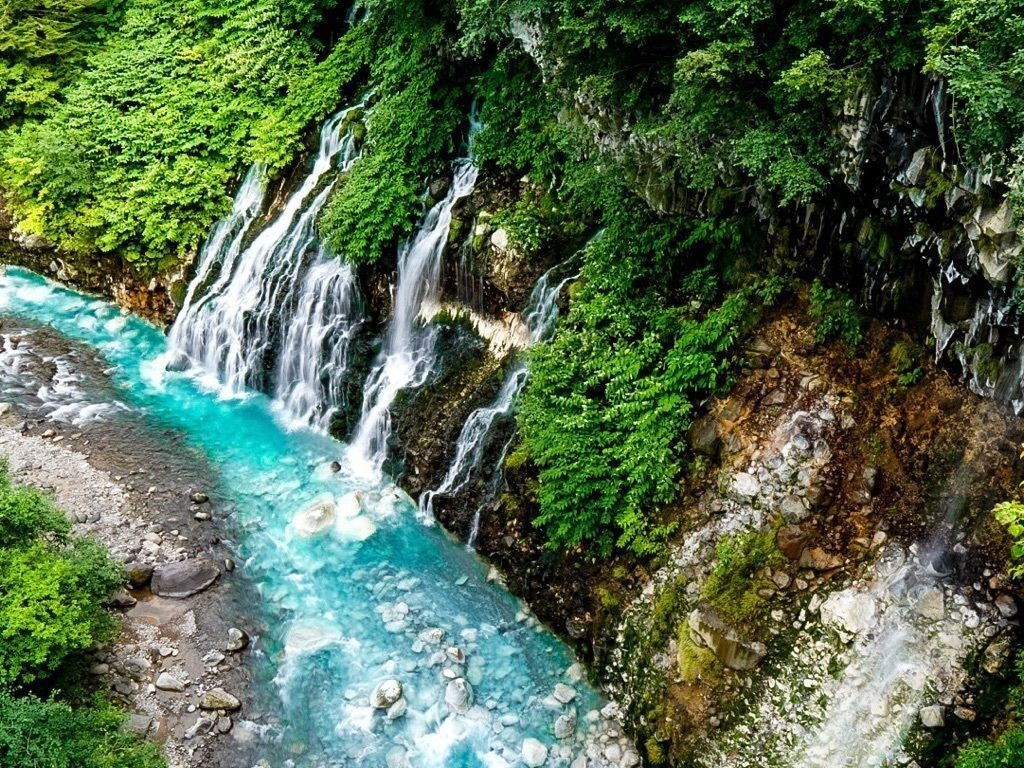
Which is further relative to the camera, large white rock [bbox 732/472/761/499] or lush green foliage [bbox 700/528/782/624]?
large white rock [bbox 732/472/761/499]

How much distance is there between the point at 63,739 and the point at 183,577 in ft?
10.5

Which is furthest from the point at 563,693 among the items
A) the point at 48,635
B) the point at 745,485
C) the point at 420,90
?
the point at 420,90

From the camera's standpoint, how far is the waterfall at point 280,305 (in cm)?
1384

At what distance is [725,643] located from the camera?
838 centimetres

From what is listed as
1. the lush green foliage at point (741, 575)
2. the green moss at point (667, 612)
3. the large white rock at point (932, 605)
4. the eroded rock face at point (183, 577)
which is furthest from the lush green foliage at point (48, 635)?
the large white rock at point (932, 605)

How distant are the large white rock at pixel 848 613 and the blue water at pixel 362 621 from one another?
9.62 feet

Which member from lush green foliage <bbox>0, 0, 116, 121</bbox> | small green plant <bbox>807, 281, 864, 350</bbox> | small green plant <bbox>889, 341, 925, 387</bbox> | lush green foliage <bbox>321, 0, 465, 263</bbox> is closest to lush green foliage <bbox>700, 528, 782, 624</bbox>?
small green plant <bbox>889, 341, 925, 387</bbox>

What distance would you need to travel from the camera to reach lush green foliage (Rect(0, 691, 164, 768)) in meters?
7.20

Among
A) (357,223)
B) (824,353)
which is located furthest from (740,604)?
(357,223)

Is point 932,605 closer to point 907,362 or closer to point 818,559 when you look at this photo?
point 818,559

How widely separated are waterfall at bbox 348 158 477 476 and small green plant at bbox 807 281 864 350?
593cm

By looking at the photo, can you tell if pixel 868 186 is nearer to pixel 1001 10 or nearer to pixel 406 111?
pixel 1001 10

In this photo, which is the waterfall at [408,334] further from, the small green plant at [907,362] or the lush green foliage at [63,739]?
the small green plant at [907,362]

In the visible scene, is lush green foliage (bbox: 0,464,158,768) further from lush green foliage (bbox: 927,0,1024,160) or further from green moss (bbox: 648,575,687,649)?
lush green foliage (bbox: 927,0,1024,160)
